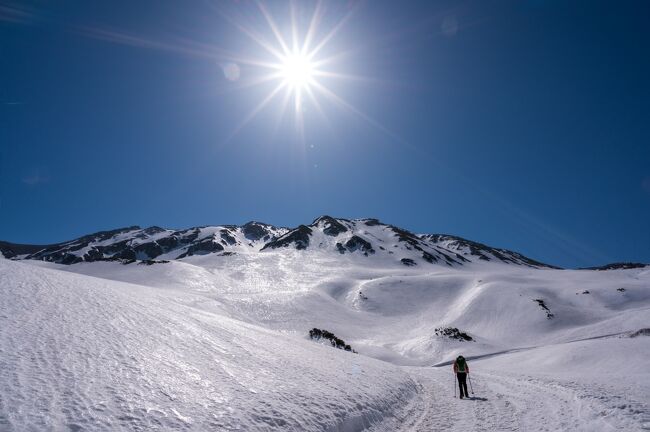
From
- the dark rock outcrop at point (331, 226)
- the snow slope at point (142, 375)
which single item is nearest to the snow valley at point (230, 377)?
the snow slope at point (142, 375)

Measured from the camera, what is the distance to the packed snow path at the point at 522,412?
9586 millimetres

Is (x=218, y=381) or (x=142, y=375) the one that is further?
(x=218, y=381)

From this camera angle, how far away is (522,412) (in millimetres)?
11883

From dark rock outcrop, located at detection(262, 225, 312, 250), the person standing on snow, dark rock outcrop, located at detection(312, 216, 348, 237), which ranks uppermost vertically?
dark rock outcrop, located at detection(312, 216, 348, 237)

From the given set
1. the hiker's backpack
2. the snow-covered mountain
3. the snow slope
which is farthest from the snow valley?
the snow-covered mountain

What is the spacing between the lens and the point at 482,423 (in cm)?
1098

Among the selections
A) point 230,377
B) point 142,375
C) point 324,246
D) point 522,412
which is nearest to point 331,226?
point 324,246

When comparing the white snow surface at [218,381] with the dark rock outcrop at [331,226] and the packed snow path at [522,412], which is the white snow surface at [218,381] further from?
the dark rock outcrop at [331,226]

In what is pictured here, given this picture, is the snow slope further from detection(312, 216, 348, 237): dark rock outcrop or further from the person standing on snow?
detection(312, 216, 348, 237): dark rock outcrop

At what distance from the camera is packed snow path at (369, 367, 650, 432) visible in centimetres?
959

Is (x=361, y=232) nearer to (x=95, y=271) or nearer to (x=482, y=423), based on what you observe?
(x=95, y=271)

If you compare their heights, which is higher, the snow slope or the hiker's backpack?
the hiker's backpack

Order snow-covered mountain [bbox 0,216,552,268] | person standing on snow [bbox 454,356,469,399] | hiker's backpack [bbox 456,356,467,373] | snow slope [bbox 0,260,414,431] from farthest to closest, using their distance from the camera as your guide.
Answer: snow-covered mountain [bbox 0,216,552,268], hiker's backpack [bbox 456,356,467,373], person standing on snow [bbox 454,356,469,399], snow slope [bbox 0,260,414,431]

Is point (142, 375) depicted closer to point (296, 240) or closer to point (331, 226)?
point (296, 240)
